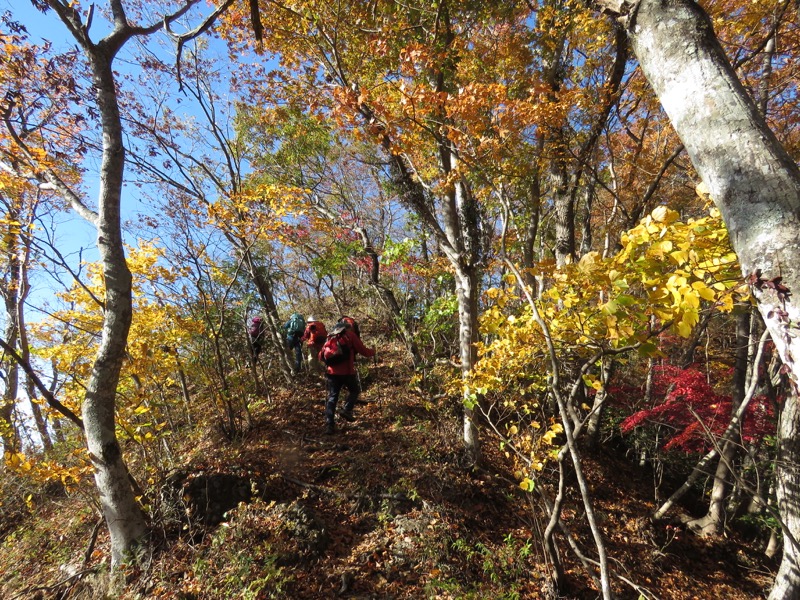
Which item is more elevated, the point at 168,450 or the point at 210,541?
the point at 168,450

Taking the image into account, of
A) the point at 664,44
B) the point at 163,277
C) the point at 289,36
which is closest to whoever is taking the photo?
the point at 664,44

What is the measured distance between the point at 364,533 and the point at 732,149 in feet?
15.7

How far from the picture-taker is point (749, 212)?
1.00 m

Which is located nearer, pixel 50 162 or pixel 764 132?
pixel 764 132

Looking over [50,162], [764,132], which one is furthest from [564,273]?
[50,162]

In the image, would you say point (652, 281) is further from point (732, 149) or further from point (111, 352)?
point (111, 352)

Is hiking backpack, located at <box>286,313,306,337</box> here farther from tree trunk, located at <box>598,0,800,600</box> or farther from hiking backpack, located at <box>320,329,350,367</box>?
tree trunk, located at <box>598,0,800,600</box>

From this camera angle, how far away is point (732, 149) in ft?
3.51

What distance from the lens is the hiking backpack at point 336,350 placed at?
5.27 meters

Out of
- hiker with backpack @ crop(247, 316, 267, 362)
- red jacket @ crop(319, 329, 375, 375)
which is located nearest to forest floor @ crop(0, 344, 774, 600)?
red jacket @ crop(319, 329, 375, 375)

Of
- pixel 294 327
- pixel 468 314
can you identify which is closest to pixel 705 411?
pixel 468 314

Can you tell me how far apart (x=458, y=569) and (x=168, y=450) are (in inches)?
186

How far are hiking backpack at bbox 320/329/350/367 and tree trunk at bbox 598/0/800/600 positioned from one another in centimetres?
472

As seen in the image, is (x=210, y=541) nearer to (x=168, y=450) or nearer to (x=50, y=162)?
(x=168, y=450)
